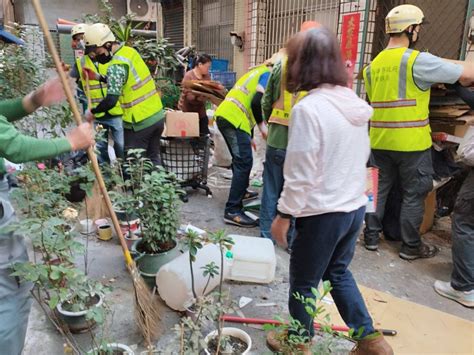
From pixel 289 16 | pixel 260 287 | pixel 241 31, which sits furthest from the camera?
pixel 241 31

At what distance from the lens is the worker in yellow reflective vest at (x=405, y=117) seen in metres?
3.03

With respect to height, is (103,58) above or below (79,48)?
below

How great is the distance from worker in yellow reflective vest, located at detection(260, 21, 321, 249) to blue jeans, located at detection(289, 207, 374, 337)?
3.21 feet

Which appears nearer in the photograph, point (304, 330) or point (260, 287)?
point (304, 330)

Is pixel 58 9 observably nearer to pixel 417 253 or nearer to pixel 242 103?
pixel 242 103

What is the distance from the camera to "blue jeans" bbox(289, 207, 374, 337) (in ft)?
6.11

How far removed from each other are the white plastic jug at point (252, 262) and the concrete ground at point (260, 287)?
0.09 m

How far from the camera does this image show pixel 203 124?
18.1 ft

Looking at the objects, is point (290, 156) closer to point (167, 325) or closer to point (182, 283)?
point (182, 283)

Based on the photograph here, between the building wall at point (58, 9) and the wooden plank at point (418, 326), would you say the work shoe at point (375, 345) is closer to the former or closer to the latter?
the wooden plank at point (418, 326)

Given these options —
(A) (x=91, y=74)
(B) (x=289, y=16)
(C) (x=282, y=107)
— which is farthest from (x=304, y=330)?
(B) (x=289, y=16)

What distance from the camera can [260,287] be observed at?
9.74 ft

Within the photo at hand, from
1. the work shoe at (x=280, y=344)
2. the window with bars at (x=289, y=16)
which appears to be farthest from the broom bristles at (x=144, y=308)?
the window with bars at (x=289, y=16)

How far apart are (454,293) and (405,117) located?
1417mm
